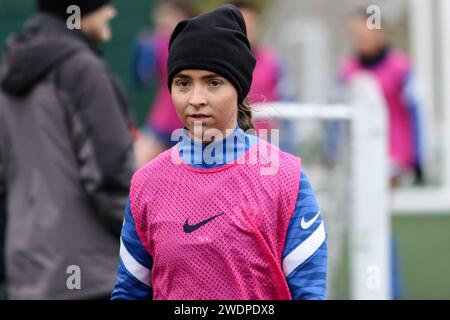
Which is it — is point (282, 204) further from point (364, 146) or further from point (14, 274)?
point (364, 146)

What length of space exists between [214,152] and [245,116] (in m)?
0.30

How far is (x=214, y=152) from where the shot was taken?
3635 mm

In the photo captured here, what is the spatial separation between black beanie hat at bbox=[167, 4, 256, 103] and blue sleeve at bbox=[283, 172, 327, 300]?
395mm

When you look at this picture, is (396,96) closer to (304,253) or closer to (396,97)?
(396,97)

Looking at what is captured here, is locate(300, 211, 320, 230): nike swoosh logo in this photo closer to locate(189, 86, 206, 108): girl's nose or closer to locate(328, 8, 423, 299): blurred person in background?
locate(189, 86, 206, 108): girl's nose

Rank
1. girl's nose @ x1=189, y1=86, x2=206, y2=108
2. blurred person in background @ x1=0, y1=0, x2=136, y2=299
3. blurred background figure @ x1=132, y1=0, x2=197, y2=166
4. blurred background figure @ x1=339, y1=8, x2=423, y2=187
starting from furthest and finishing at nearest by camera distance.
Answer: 1. blurred background figure @ x1=132, y1=0, x2=197, y2=166
2. blurred background figure @ x1=339, y1=8, x2=423, y2=187
3. blurred person in background @ x1=0, y1=0, x2=136, y2=299
4. girl's nose @ x1=189, y1=86, x2=206, y2=108

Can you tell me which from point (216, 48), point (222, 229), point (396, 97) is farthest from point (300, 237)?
point (396, 97)

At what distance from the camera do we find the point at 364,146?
21.5ft

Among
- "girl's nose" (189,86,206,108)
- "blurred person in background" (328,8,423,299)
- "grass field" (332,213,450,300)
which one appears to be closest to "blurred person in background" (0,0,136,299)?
"girl's nose" (189,86,206,108)

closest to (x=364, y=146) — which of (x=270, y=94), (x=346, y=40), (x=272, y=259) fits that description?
(x=270, y=94)

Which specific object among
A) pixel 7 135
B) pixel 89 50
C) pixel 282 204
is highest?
pixel 89 50

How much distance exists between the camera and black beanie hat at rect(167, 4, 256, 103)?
3.62 m

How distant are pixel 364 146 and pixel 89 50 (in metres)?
1.94

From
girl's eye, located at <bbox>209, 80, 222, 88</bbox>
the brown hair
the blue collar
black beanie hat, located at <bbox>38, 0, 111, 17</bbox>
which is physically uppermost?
black beanie hat, located at <bbox>38, 0, 111, 17</bbox>
